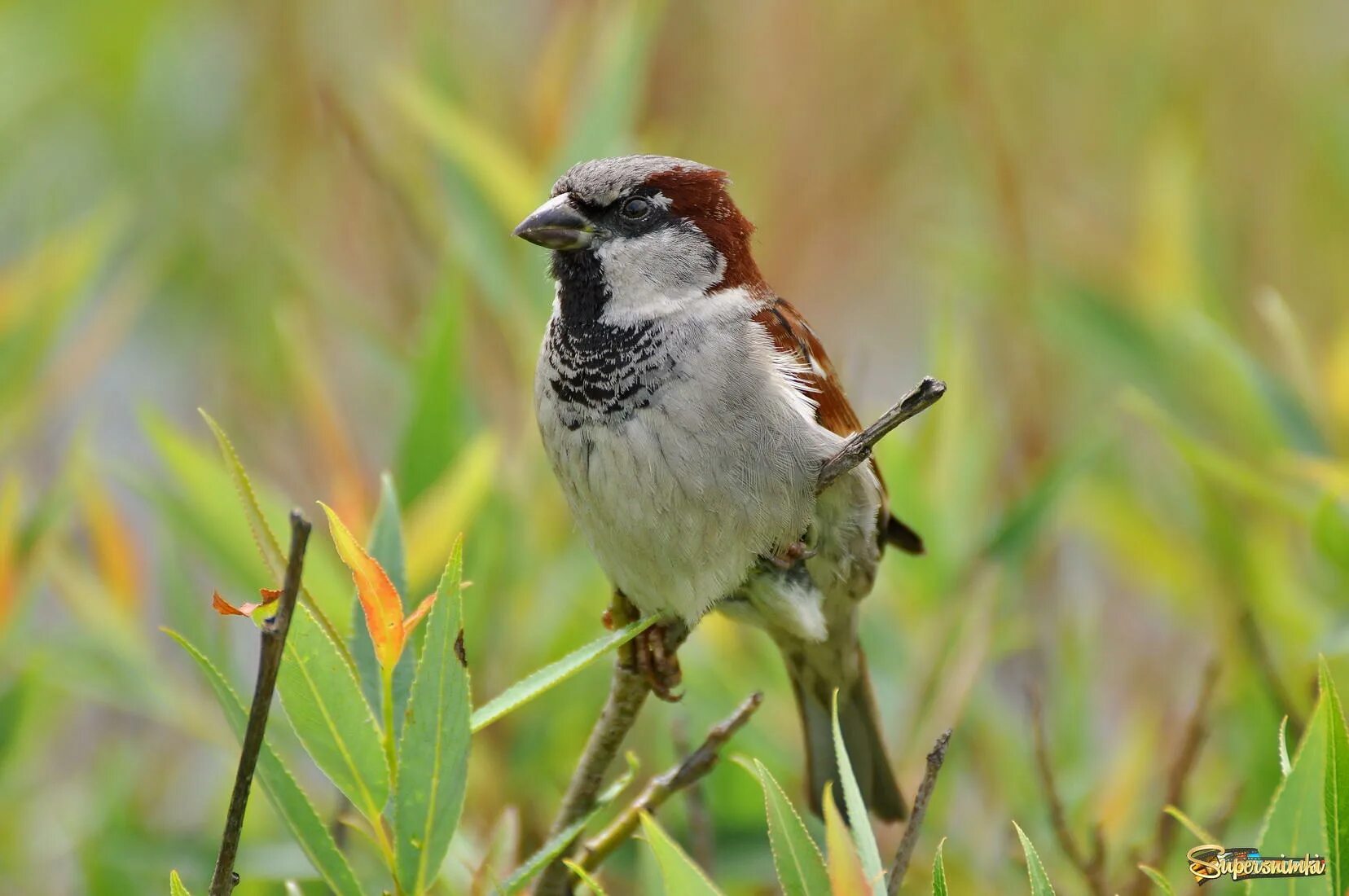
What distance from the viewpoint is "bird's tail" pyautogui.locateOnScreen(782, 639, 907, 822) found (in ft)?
6.61

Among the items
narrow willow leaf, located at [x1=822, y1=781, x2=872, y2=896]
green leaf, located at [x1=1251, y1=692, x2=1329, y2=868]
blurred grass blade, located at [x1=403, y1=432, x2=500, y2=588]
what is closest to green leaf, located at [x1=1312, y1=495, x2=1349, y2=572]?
green leaf, located at [x1=1251, y1=692, x2=1329, y2=868]

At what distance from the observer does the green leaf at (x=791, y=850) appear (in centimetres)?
120

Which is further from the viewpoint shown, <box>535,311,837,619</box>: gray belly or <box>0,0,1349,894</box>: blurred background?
<box>0,0,1349,894</box>: blurred background

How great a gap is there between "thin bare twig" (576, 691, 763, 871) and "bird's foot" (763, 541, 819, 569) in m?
0.35

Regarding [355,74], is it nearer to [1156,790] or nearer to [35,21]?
[35,21]

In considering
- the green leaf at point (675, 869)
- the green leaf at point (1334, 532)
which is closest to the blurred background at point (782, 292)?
the green leaf at point (1334, 532)

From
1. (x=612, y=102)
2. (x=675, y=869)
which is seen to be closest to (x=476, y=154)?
(x=612, y=102)

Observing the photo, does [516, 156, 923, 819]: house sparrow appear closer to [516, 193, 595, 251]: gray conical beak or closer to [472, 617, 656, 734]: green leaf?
[516, 193, 595, 251]: gray conical beak

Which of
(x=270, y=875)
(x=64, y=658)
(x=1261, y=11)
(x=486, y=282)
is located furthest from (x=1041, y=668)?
(x=1261, y=11)

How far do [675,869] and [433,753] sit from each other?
215 millimetres

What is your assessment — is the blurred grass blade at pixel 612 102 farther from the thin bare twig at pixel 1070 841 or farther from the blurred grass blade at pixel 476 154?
the thin bare twig at pixel 1070 841

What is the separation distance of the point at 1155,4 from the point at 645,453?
7.97 ft

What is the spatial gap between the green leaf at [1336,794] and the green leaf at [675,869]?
479 millimetres

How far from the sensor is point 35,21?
10.5 feet
